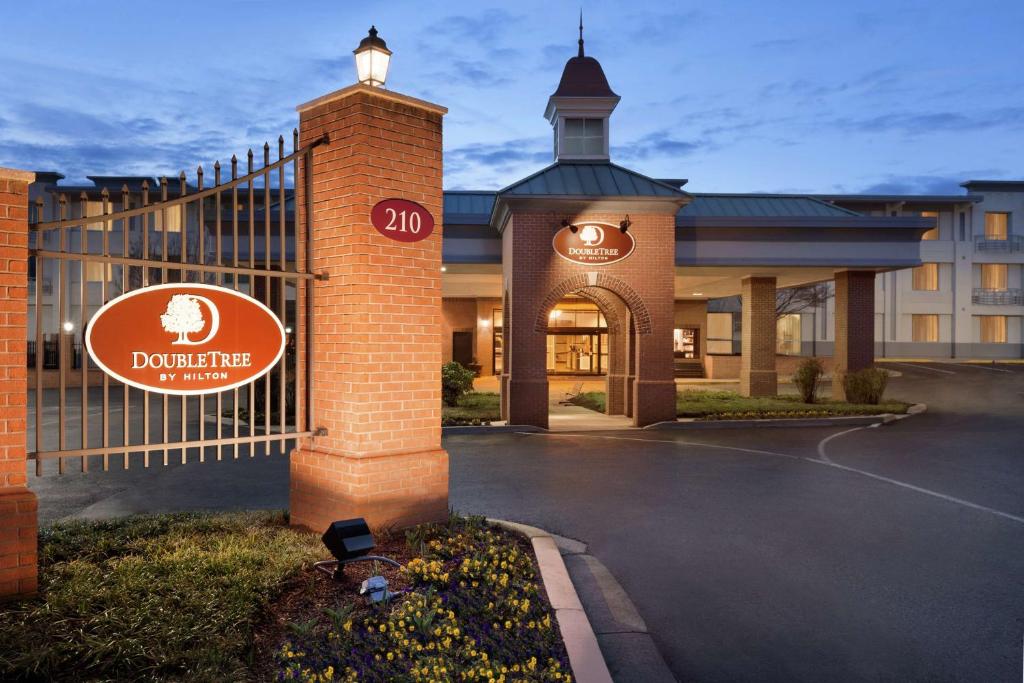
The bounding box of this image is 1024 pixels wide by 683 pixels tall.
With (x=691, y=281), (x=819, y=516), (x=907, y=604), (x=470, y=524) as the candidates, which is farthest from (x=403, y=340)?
(x=691, y=281)

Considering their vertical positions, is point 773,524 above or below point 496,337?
below

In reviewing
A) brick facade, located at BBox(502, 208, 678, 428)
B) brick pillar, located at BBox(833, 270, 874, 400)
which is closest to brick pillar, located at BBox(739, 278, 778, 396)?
brick pillar, located at BBox(833, 270, 874, 400)

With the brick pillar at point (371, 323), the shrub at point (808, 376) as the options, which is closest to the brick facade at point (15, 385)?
the brick pillar at point (371, 323)

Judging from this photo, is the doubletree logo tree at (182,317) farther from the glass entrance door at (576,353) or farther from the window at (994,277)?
the window at (994,277)

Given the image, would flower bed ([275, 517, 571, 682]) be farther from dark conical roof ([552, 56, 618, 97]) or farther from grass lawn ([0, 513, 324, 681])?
dark conical roof ([552, 56, 618, 97])

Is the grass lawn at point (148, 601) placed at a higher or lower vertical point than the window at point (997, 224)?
lower

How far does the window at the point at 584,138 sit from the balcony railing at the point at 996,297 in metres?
42.6

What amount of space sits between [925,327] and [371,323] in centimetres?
5387

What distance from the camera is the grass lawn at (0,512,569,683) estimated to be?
12.4 feet

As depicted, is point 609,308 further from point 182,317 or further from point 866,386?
point 182,317

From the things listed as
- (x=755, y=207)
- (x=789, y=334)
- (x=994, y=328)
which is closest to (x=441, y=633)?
(x=755, y=207)

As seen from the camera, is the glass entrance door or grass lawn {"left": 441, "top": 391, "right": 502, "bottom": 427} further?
the glass entrance door

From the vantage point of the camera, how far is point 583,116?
20.4 meters

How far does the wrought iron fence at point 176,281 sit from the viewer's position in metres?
5.22
